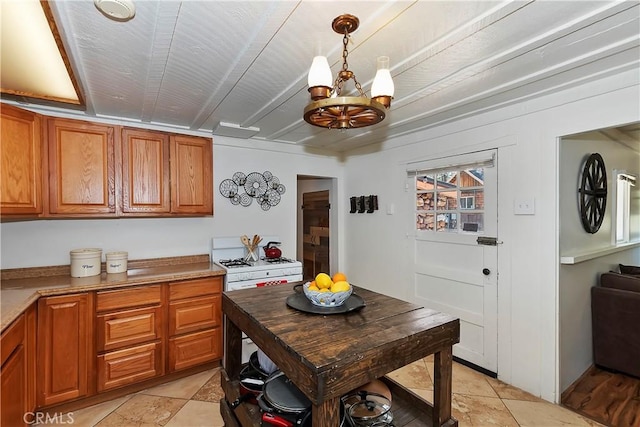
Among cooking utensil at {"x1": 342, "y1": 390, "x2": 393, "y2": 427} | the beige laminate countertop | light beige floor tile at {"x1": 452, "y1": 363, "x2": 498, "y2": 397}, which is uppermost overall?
the beige laminate countertop

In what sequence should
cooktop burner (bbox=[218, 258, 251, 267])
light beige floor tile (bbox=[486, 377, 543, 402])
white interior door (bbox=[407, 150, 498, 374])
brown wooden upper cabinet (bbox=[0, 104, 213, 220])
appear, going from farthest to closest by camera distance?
cooktop burner (bbox=[218, 258, 251, 267]) < white interior door (bbox=[407, 150, 498, 374]) < light beige floor tile (bbox=[486, 377, 543, 402]) < brown wooden upper cabinet (bbox=[0, 104, 213, 220])

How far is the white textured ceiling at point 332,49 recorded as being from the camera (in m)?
1.37

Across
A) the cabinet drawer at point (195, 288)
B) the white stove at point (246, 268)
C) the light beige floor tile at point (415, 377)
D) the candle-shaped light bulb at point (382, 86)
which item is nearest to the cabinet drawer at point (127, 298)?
the cabinet drawer at point (195, 288)

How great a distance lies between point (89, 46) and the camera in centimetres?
163

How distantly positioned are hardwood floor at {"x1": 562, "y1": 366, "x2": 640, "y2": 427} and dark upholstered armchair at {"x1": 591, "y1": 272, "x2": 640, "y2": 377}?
0.40ft

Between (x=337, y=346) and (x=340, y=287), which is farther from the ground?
(x=340, y=287)

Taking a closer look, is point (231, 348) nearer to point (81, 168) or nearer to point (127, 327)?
point (127, 327)

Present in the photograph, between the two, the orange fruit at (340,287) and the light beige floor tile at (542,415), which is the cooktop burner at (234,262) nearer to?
the orange fruit at (340,287)

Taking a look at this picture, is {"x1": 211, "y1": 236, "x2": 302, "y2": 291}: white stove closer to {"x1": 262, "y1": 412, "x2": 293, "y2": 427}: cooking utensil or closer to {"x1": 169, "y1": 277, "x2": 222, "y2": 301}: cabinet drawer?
{"x1": 169, "y1": 277, "x2": 222, "y2": 301}: cabinet drawer

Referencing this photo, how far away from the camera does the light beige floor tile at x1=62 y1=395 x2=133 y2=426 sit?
214 cm

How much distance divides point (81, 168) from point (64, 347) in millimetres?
1366

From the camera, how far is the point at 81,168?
96.3 inches

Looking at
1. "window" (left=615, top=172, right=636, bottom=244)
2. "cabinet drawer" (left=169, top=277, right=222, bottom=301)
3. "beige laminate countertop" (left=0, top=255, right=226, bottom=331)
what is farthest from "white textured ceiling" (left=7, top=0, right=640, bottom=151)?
"window" (left=615, top=172, right=636, bottom=244)

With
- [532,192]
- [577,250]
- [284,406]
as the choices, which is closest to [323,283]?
[284,406]
